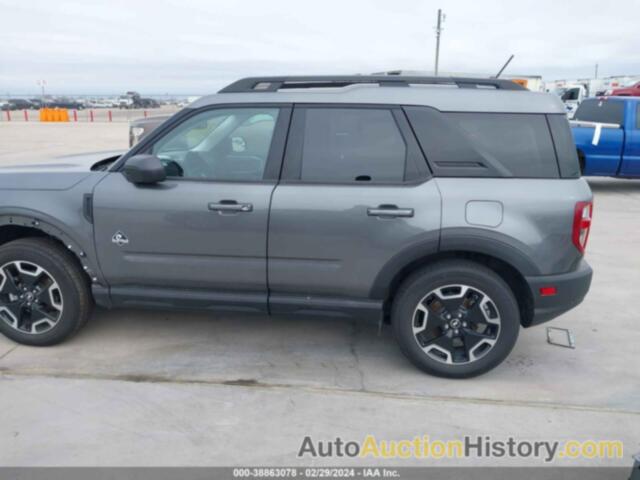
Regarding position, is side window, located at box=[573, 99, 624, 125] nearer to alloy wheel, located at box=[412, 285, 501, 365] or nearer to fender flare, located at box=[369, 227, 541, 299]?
fender flare, located at box=[369, 227, 541, 299]

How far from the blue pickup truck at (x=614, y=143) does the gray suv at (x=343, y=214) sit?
24.7ft

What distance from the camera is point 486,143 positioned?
11.4 ft

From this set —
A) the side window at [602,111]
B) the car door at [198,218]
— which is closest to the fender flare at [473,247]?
the car door at [198,218]

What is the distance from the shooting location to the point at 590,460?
288cm

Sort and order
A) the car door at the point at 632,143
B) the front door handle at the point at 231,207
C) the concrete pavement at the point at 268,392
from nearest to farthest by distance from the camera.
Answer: the concrete pavement at the point at 268,392, the front door handle at the point at 231,207, the car door at the point at 632,143

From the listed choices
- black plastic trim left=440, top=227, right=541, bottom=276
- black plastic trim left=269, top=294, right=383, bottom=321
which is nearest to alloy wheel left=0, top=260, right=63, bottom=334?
black plastic trim left=269, top=294, right=383, bottom=321

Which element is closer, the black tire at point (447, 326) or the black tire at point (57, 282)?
the black tire at point (447, 326)

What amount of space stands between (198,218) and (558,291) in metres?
2.35

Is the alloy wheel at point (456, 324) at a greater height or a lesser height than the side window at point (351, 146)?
lesser

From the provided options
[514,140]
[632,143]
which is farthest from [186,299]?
[632,143]

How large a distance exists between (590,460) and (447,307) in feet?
3.77

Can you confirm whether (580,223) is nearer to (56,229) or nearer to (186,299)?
(186,299)

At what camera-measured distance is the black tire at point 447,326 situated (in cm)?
346

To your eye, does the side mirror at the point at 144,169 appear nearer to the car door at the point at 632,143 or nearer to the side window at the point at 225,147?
the side window at the point at 225,147
